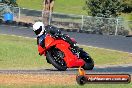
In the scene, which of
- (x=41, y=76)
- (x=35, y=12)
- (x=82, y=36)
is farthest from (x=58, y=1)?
(x=41, y=76)

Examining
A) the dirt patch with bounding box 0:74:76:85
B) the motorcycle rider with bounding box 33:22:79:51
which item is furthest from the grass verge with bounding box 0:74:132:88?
the motorcycle rider with bounding box 33:22:79:51

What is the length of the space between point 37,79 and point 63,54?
267 inches

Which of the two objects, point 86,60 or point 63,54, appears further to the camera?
point 63,54

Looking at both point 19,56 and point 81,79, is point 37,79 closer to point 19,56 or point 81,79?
point 81,79

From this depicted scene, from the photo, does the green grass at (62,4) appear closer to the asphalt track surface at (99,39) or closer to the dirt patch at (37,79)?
the asphalt track surface at (99,39)

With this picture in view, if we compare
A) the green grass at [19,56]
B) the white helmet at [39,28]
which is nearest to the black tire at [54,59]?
the white helmet at [39,28]

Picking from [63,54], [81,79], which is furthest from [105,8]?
[81,79]

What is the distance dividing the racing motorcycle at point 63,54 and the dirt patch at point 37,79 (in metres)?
5.52

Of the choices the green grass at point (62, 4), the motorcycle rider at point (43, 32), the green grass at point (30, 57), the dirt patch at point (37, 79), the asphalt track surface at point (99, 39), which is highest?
the motorcycle rider at point (43, 32)

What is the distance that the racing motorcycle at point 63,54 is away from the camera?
8.64 metres

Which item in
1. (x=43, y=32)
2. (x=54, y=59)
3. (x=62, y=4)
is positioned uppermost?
(x=43, y=32)

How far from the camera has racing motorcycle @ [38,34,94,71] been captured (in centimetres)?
864

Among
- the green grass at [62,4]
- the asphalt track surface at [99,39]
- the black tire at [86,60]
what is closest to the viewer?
the black tire at [86,60]

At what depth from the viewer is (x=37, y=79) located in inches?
625
